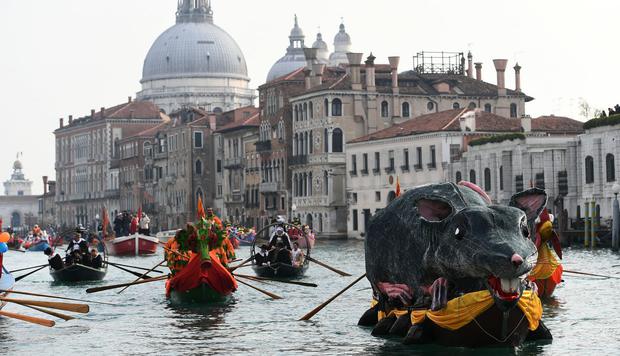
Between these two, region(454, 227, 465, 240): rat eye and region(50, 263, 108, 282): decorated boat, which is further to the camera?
region(50, 263, 108, 282): decorated boat

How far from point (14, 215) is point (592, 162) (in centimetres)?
13705

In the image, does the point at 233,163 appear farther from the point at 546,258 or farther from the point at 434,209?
the point at 434,209

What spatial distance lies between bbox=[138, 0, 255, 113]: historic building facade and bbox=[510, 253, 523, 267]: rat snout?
129088 mm

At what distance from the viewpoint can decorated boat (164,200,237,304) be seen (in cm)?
2748

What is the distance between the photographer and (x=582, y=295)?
1165 inches

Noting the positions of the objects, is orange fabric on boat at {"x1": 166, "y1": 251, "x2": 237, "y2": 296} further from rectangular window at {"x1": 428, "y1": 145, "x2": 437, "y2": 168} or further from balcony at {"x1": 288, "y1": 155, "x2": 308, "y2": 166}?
balcony at {"x1": 288, "y1": 155, "x2": 308, "y2": 166}

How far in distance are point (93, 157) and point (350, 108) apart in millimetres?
59308

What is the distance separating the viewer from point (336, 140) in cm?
8394

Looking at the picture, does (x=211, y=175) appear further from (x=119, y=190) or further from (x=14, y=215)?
(x=14, y=215)

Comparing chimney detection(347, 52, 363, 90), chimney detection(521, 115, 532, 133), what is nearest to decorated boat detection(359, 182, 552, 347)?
chimney detection(521, 115, 532, 133)

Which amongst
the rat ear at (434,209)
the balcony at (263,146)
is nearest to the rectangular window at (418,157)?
the balcony at (263,146)

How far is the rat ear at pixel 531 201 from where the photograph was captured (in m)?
19.5

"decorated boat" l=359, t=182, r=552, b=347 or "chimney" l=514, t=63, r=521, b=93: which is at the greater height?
"chimney" l=514, t=63, r=521, b=93

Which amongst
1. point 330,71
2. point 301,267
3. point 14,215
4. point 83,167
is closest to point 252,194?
point 330,71
